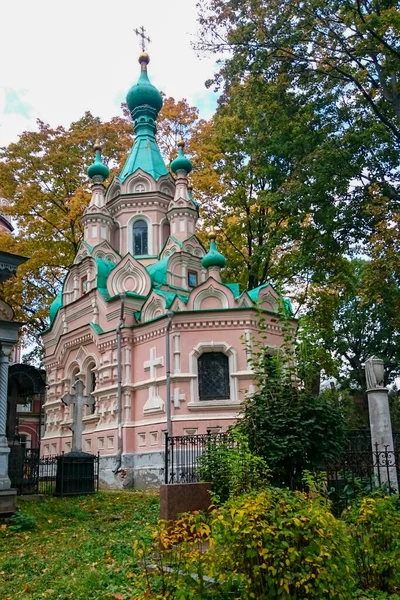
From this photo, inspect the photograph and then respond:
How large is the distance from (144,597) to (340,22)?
15.7 meters

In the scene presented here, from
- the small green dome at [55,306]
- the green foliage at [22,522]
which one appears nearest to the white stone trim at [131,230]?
the small green dome at [55,306]

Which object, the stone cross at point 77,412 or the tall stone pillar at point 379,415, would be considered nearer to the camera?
the tall stone pillar at point 379,415

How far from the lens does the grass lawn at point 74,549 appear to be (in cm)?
580

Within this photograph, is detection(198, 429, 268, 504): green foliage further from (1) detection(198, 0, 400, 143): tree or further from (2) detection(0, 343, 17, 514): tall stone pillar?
(1) detection(198, 0, 400, 143): tree

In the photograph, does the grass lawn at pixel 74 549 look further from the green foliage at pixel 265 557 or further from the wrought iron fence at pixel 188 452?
the green foliage at pixel 265 557

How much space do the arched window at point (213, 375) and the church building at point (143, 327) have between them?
34 mm

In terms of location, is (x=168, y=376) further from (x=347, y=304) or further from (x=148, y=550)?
(x=347, y=304)

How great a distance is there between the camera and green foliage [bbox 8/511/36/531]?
31.7 feet

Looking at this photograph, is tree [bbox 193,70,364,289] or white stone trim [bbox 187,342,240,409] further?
white stone trim [bbox 187,342,240,409]

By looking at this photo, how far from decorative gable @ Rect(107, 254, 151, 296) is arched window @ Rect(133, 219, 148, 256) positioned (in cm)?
236

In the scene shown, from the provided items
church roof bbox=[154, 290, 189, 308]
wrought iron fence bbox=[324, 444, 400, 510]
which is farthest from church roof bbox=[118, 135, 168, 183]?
wrought iron fence bbox=[324, 444, 400, 510]

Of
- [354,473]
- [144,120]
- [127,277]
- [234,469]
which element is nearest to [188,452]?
[354,473]

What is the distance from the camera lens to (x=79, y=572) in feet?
20.9

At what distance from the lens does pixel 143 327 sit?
1967 centimetres
